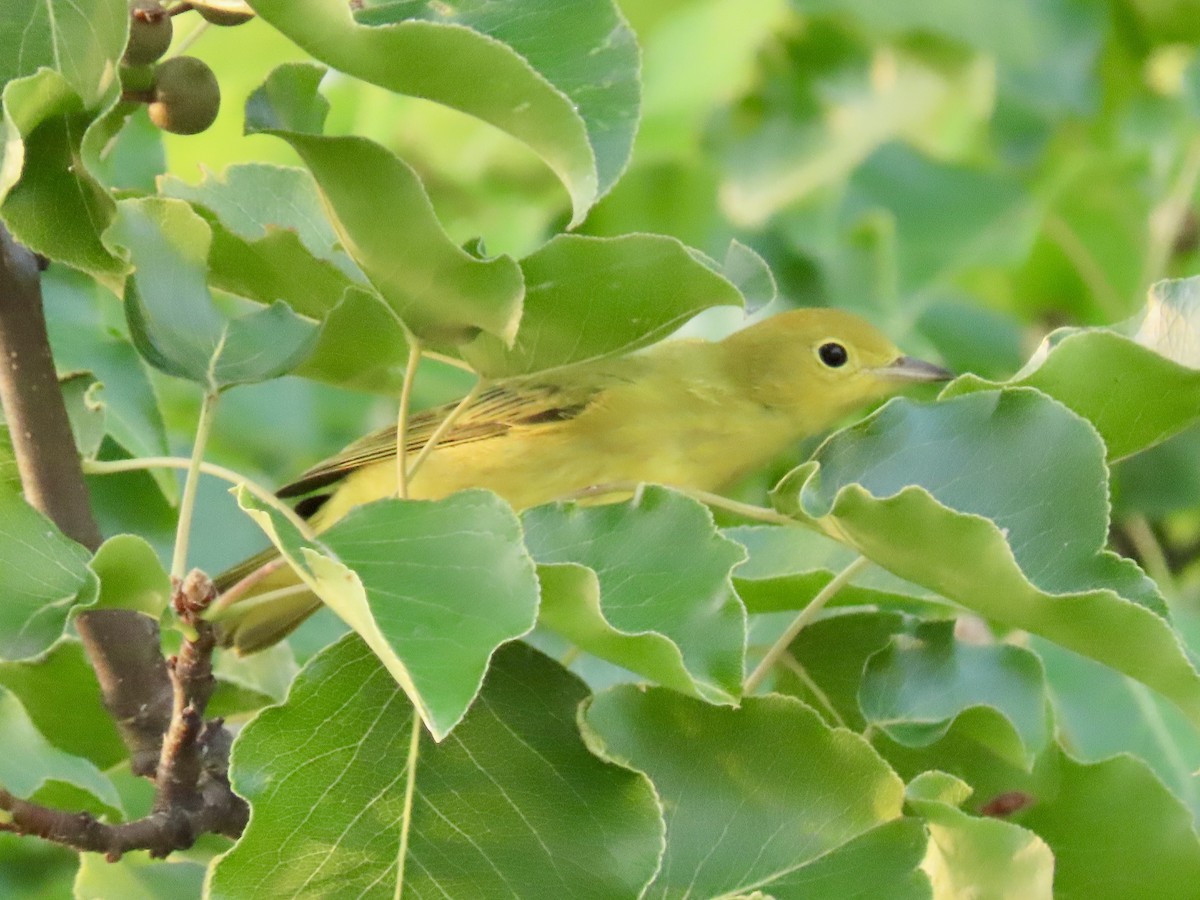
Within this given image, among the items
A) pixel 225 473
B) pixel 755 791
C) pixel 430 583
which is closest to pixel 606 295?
pixel 430 583

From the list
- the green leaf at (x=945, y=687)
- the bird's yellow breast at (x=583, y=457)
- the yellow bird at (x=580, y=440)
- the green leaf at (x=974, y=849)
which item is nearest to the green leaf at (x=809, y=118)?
the yellow bird at (x=580, y=440)

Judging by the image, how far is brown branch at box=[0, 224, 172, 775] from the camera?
2045 mm

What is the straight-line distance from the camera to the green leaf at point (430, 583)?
157cm

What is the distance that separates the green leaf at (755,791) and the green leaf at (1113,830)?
0.35 m

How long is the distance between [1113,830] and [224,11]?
1485 millimetres

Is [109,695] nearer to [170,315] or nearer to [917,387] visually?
[170,315]

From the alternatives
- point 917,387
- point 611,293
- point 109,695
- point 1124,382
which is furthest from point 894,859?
point 917,387

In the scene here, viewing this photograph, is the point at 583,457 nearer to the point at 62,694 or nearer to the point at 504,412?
the point at 504,412

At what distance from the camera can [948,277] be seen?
4688mm

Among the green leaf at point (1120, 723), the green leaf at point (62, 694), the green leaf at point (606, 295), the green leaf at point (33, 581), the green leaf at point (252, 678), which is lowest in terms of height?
the green leaf at point (1120, 723)

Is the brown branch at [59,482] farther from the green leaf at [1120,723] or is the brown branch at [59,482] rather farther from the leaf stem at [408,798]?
the green leaf at [1120,723]

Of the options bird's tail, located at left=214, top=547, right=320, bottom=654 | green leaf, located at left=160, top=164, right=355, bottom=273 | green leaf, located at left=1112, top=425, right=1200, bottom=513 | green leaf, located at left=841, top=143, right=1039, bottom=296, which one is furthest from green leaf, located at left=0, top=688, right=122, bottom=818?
green leaf, located at left=841, top=143, right=1039, bottom=296

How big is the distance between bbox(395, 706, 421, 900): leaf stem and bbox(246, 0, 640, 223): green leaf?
2.02 ft

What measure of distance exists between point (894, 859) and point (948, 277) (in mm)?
2942
